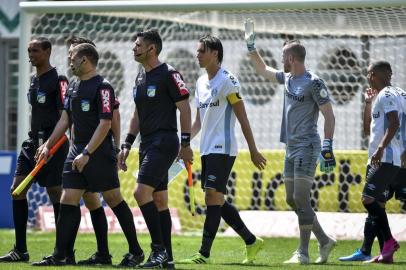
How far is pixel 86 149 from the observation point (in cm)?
892

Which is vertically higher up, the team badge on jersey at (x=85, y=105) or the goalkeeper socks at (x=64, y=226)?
the team badge on jersey at (x=85, y=105)

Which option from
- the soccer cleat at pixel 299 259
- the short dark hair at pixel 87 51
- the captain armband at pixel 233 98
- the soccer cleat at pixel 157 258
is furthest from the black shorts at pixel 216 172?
the short dark hair at pixel 87 51

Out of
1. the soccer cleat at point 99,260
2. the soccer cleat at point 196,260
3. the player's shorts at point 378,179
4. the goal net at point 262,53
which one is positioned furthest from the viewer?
the goal net at point 262,53

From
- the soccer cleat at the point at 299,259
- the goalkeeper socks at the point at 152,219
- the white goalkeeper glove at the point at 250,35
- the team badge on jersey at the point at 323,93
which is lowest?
the soccer cleat at the point at 299,259

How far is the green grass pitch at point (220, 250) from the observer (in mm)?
9891

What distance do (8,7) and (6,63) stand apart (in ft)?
4.14

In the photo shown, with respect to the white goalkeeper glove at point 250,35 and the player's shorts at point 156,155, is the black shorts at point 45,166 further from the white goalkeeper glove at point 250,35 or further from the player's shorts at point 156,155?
the white goalkeeper glove at point 250,35

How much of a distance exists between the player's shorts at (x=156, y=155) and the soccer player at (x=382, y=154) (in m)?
2.33

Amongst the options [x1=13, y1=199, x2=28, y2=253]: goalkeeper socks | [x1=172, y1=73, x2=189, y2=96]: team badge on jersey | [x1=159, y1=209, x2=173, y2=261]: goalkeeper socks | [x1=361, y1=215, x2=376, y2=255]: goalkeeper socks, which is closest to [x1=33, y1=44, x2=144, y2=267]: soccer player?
[x1=159, y1=209, x2=173, y2=261]: goalkeeper socks

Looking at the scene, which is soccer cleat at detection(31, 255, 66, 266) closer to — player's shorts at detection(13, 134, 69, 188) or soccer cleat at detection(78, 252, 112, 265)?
soccer cleat at detection(78, 252, 112, 265)

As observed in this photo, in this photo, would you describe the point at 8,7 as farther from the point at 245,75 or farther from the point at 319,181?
the point at 319,181

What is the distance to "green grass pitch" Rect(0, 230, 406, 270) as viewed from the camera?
9891 mm

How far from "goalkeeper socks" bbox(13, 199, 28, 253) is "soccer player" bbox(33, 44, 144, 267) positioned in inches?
38.8

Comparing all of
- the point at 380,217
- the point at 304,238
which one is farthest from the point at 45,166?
the point at 380,217
